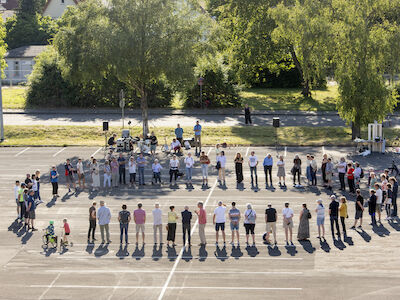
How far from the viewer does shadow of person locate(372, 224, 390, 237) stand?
2533 cm

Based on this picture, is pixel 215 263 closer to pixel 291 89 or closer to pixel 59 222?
pixel 59 222

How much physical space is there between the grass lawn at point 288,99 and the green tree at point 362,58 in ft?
42.3

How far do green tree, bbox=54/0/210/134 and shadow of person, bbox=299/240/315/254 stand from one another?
2052 centimetres

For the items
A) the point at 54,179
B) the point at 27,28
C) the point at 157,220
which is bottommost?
the point at 157,220

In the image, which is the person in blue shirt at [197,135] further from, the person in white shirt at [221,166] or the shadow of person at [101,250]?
the shadow of person at [101,250]

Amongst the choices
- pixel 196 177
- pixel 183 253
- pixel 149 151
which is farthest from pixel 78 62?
pixel 183 253

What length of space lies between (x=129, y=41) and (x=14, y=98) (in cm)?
2256

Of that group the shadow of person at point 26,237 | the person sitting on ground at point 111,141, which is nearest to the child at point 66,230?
the shadow of person at point 26,237

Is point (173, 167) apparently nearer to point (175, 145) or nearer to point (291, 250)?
point (175, 145)

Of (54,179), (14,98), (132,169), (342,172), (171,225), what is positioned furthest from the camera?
(14,98)

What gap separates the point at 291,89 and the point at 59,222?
4379 centimetres

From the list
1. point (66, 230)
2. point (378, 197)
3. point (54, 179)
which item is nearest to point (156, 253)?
point (66, 230)

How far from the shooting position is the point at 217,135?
4638cm

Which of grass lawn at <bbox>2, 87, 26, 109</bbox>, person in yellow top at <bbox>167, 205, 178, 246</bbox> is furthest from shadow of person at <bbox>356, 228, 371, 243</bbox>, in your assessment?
grass lawn at <bbox>2, 87, 26, 109</bbox>
